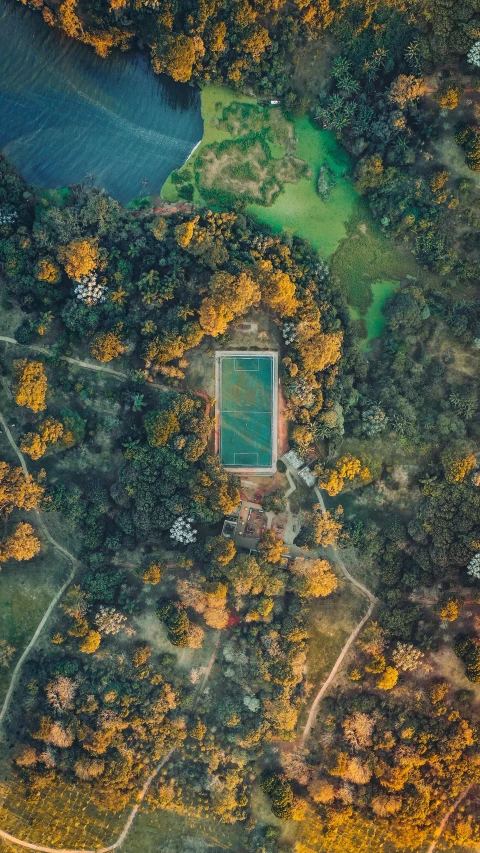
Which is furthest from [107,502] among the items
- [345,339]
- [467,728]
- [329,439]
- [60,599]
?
[467,728]

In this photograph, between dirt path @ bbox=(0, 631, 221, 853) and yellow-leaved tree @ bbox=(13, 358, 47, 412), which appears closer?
yellow-leaved tree @ bbox=(13, 358, 47, 412)

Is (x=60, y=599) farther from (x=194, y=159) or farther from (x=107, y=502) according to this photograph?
(x=194, y=159)

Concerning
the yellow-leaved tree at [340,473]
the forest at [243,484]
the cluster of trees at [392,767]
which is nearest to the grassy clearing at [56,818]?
the forest at [243,484]

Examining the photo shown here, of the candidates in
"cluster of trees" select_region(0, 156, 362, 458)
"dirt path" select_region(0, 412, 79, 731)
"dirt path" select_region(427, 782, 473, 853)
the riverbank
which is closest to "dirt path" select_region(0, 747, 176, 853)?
"dirt path" select_region(0, 412, 79, 731)

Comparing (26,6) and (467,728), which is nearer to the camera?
(467,728)

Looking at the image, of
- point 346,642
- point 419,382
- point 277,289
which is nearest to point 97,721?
point 346,642

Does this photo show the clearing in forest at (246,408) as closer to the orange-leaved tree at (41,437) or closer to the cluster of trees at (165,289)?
the cluster of trees at (165,289)

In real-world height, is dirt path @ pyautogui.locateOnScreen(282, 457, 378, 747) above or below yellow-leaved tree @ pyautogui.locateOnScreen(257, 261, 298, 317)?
below

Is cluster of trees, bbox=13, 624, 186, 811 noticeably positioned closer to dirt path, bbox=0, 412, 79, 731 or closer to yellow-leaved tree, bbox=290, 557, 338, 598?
dirt path, bbox=0, 412, 79, 731
